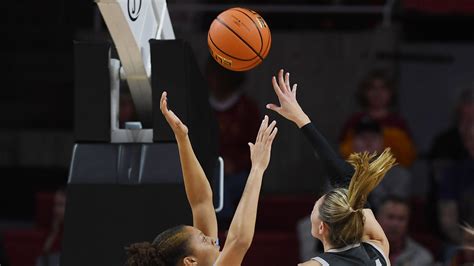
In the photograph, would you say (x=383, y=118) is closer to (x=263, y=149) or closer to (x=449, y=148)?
(x=449, y=148)

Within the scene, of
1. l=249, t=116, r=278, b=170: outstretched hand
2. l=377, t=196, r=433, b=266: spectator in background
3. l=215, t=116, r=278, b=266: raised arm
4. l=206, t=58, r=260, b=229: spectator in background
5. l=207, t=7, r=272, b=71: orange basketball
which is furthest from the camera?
l=206, t=58, r=260, b=229: spectator in background

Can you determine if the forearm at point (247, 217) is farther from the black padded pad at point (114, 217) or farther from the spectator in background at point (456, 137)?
the spectator in background at point (456, 137)

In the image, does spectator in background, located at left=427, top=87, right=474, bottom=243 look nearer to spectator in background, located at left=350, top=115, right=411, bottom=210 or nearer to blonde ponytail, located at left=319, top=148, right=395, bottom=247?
spectator in background, located at left=350, top=115, right=411, bottom=210

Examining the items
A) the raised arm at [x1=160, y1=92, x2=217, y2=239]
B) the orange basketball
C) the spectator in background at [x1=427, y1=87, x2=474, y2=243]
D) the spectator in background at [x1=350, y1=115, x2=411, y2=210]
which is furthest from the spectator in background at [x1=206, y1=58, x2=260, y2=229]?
the raised arm at [x1=160, y1=92, x2=217, y2=239]

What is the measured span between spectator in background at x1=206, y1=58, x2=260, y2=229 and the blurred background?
0.03 meters

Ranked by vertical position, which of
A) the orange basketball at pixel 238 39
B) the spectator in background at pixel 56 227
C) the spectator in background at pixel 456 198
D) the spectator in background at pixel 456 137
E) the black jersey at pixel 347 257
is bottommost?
the spectator in background at pixel 56 227

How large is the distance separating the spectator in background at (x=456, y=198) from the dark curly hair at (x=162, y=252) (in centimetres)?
423

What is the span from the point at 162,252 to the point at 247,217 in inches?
16.4

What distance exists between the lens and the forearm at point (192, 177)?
487 centimetres

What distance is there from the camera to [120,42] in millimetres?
5223

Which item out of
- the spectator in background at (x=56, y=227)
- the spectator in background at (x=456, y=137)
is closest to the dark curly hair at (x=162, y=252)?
the spectator in background at (x=56, y=227)

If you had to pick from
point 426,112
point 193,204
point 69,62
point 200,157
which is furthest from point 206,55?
point 193,204

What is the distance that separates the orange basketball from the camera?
5359mm

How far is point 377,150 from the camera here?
8000 millimetres
